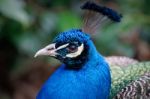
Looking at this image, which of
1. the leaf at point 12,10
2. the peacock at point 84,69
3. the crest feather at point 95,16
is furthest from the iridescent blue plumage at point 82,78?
the leaf at point 12,10

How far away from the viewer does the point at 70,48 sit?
2.34 meters

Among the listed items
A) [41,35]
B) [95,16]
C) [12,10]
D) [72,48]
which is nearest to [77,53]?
[72,48]

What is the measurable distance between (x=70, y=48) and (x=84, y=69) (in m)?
0.12

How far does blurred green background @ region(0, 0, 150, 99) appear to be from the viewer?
3.45m

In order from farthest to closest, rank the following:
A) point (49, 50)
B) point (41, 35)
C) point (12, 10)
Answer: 1. point (41, 35)
2. point (12, 10)
3. point (49, 50)

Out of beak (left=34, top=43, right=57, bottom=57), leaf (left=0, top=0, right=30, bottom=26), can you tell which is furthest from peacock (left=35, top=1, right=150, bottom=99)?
leaf (left=0, top=0, right=30, bottom=26)

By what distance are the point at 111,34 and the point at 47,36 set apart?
0.42 metres

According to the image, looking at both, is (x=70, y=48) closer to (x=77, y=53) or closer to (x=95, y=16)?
(x=77, y=53)

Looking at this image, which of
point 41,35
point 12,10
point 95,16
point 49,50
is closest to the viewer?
point 49,50

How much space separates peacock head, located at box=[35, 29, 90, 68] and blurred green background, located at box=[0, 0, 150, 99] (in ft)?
2.64

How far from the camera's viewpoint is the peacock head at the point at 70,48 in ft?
7.60

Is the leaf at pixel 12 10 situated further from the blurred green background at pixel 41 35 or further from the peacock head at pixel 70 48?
the peacock head at pixel 70 48

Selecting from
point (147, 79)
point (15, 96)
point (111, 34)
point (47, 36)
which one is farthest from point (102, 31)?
point (147, 79)

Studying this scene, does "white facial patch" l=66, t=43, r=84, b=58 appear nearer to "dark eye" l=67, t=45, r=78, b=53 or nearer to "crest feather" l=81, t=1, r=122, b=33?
"dark eye" l=67, t=45, r=78, b=53
